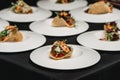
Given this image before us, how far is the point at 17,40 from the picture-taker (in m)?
1.70

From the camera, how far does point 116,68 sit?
1.51 meters

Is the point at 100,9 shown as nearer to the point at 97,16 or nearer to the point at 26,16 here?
the point at 97,16

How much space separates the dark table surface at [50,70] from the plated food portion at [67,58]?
2cm

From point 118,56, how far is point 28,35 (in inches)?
20.6

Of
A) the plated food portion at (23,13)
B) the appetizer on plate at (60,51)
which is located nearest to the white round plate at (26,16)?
the plated food portion at (23,13)

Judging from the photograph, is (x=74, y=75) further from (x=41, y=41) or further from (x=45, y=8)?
(x=45, y=8)

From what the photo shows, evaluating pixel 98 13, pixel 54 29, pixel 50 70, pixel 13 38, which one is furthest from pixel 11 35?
pixel 98 13

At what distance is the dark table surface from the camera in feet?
4.49

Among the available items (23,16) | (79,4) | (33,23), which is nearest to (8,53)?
(33,23)

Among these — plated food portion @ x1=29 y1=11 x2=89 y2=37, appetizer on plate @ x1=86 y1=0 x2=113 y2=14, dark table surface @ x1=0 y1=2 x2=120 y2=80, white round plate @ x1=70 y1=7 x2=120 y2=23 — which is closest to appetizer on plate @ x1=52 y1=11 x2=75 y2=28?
plated food portion @ x1=29 y1=11 x2=89 y2=37

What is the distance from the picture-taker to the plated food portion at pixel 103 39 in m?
1.60

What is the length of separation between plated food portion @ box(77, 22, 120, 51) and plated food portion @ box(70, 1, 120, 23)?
0.25 meters

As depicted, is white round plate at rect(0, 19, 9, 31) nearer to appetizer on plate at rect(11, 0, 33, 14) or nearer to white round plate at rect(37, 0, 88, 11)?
appetizer on plate at rect(11, 0, 33, 14)

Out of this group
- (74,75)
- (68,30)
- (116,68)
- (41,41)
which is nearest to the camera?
(74,75)
